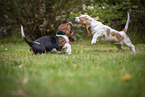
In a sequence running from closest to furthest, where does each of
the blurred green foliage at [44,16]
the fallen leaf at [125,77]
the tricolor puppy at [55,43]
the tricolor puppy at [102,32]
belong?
the fallen leaf at [125,77], the tricolor puppy at [55,43], the tricolor puppy at [102,32], the blurred green foliage at [44,16]

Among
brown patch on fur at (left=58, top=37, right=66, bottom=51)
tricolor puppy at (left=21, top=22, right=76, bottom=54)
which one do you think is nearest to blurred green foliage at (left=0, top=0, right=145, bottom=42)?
tricolor puppy at (left=21, top=22, right=76, bottom=54)

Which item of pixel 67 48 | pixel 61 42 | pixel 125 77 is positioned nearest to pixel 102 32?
pixel 67 48

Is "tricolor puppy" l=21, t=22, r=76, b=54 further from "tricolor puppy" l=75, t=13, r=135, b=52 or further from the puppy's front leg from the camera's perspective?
"tricolor puppy" l=75, t=13, r=135, b=52

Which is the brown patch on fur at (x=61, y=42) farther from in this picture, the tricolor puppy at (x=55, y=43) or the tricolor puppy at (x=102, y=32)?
the tricolor puppy at (x=102, y=32)

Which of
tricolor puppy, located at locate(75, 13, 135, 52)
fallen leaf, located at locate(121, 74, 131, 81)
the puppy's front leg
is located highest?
tricolor puppy, located at locate(75, 13, 135, 52)

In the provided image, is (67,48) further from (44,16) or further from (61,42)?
(44,16)

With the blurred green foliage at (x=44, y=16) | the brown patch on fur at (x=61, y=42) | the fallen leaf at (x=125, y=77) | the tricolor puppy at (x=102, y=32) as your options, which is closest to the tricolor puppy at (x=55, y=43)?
the brown patch on fur at (x=61, y=42)

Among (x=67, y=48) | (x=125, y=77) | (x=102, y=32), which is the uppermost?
(x=102, y=32)

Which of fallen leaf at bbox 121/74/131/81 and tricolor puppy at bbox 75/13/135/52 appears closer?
fallen leaf at bbox 121/74/131/81

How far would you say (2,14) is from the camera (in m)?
8.74

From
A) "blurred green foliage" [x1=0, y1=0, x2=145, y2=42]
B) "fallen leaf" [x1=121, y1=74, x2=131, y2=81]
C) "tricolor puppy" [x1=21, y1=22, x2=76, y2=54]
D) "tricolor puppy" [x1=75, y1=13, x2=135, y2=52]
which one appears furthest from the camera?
"blurred green foliage" [x1=0, y1=0, x2=145, y2=42]

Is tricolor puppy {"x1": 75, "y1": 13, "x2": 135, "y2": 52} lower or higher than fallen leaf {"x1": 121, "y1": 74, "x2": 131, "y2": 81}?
higher

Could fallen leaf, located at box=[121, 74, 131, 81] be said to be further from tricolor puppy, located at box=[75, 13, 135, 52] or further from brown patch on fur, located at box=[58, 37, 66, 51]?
brown patch on fur, located at box=[58, 37, 66, 51]

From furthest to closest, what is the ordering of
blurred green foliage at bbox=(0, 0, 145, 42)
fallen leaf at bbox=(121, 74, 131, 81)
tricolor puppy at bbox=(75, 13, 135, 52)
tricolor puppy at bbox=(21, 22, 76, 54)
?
blurred green foliage at bbox=(0, 0, 145, 42) < tricolor puppy at bbox=(75, 13, 135, 52) < tricolor puppy at bbox=(21, 22, 76, 54) < fallen leaf at bbox=(121, 74, 131, 81)
